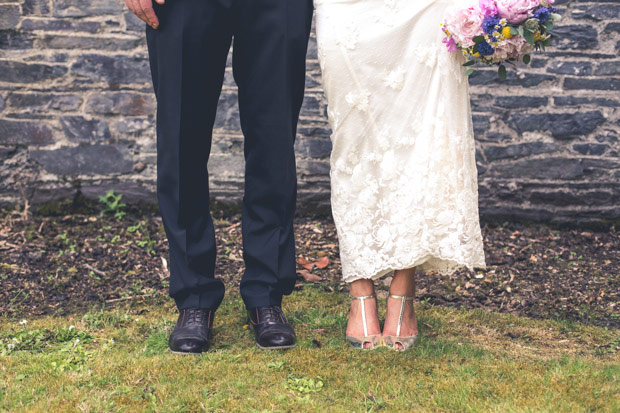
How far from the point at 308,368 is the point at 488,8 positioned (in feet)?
4.81

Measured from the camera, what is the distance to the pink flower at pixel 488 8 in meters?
2.36

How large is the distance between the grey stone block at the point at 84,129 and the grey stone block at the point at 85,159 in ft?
0.20

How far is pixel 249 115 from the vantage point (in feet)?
8.54

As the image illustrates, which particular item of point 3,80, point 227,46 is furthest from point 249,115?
point 3,80

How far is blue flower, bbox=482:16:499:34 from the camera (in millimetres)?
2354

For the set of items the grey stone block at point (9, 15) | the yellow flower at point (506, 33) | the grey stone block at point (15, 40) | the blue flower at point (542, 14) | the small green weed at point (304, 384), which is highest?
the grey stone block at point (9, 15)

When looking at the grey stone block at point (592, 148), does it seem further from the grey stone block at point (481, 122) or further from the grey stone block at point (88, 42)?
the grey stone block at point (88, 42)

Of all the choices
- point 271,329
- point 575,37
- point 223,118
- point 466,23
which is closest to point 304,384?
point 271,329

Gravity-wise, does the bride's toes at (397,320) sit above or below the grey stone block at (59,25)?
below

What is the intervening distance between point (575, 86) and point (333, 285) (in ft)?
7.18

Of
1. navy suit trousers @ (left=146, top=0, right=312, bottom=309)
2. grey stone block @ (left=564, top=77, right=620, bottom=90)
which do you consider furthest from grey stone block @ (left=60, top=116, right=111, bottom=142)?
grey stone block @ (left=564, top=77, right=620, bottom=90)

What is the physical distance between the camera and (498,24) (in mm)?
2357

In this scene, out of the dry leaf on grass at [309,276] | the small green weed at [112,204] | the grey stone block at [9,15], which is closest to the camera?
the dry leaf on grass at [309,276]

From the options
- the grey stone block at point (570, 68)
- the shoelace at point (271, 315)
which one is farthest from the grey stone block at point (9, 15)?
the grey stone block at point (570, 68)
